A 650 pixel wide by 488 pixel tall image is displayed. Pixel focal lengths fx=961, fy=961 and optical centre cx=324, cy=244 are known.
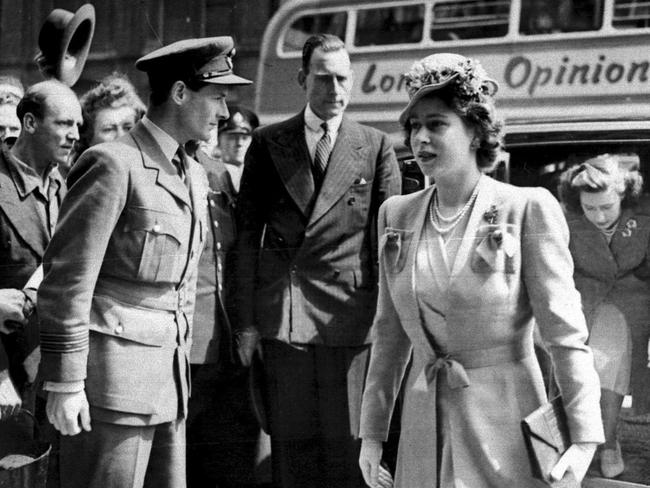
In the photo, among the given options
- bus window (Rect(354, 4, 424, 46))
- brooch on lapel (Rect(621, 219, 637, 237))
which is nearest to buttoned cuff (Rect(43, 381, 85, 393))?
bus window (Rect(354, 4, 424, 46))

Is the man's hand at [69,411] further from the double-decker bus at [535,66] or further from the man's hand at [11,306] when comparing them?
the double-decker bus at [535,66]

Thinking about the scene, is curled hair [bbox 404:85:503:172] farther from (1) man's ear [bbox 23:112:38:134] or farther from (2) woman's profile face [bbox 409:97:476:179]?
(1) man's ear [bbox 23:112:38:134]

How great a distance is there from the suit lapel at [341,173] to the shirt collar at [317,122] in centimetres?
5

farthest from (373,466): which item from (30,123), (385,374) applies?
(30,123)

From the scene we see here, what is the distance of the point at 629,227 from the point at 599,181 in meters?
0.17

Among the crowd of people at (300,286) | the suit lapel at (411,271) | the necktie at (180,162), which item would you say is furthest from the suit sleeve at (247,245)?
the suit lapel at (411,271)

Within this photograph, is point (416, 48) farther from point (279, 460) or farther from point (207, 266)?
point (279, 460)

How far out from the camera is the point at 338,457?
306 centimetres

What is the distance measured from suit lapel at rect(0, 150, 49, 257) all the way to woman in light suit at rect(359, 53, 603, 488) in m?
1.22

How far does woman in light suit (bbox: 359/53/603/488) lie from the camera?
7.73 ft

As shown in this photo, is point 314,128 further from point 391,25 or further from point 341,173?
point 391,25

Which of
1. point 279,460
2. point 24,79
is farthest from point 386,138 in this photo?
point 24,79

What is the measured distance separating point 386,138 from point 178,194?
2.34 ft

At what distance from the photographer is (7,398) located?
3.07 m
